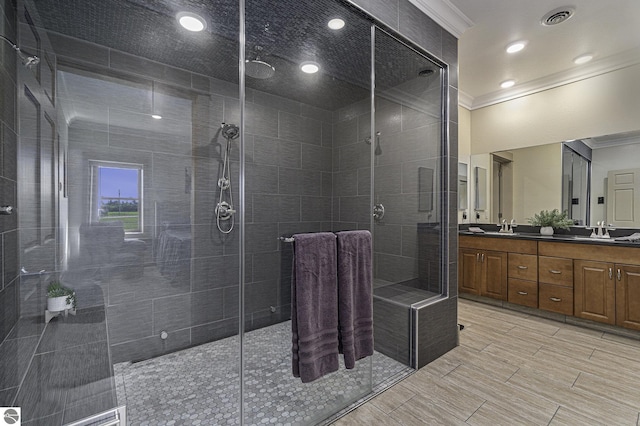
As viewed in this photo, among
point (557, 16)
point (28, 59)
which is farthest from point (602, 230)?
point (28, 59)

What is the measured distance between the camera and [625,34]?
8.63ft

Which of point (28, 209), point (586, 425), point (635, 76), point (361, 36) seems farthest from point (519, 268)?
point (28, 209)

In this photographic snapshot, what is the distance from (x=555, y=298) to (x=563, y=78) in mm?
2489

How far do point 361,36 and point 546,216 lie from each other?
10.2 feet

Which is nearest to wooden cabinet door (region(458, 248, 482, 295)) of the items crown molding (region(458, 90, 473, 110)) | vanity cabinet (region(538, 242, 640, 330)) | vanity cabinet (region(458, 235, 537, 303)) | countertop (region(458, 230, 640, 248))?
vanity cabinet (region(458, 235, 537, 303))

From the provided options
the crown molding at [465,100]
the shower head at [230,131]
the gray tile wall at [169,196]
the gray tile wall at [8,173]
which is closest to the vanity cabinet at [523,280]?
the crown molding at [465,100]

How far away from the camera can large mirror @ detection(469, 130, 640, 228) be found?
3.04 metres

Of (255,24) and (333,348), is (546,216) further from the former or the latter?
(255,24)

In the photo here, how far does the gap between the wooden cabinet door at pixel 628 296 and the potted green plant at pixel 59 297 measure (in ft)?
14.1

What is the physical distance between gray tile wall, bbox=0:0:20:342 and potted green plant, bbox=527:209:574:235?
4628 mm

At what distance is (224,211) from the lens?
2254 mm

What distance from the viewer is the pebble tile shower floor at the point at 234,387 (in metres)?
1.60

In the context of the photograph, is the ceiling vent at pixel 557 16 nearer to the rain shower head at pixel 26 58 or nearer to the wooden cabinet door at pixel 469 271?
the wooden cabinet door at pixel 469 271

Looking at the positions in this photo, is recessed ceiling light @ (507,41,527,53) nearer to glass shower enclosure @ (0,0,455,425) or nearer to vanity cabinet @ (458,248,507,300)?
glass shower enclosure @ (0,0,455,425)
